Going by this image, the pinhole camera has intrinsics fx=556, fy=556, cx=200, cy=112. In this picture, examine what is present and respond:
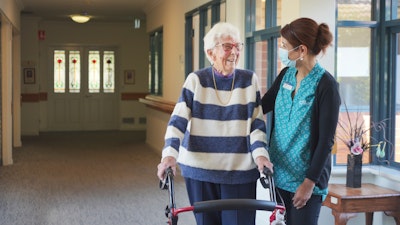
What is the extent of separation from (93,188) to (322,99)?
518 cm

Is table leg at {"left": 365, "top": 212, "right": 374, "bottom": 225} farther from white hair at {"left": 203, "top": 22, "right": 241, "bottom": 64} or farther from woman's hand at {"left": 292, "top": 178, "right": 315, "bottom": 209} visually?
white hair at {"left": 203, "top": 22, "right": 241, "bottom": 64}

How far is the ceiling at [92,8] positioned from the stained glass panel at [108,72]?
1.31 metres

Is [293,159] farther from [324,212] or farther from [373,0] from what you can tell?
[373,0]

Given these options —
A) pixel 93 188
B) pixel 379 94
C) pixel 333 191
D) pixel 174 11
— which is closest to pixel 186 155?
pixel 333 191

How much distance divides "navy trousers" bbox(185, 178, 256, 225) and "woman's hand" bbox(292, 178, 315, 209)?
0.71ft

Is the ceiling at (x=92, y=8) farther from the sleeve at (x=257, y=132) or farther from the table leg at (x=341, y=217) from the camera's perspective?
the sleeve at (x=257, y=132)

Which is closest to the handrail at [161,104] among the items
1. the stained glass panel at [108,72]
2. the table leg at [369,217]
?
the stained glass panel at [108,72]

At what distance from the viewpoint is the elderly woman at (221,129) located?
2.52 meters

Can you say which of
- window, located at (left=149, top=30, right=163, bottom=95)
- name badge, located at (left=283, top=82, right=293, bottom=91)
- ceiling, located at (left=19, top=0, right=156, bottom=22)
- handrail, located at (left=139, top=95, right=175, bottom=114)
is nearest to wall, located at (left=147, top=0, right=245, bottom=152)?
handrail, located at (left=139, top=95, right=175, bottom=114)

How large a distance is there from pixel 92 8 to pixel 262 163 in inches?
403

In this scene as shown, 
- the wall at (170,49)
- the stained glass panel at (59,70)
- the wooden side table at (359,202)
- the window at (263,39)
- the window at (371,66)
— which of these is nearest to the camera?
the wooden side table at (359,202)

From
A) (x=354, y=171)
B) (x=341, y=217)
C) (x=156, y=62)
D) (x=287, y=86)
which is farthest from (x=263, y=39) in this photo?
(x=156, y=62)

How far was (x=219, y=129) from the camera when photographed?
252 cm

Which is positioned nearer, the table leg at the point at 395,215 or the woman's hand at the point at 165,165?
the woman's hand at the point at 165,165
